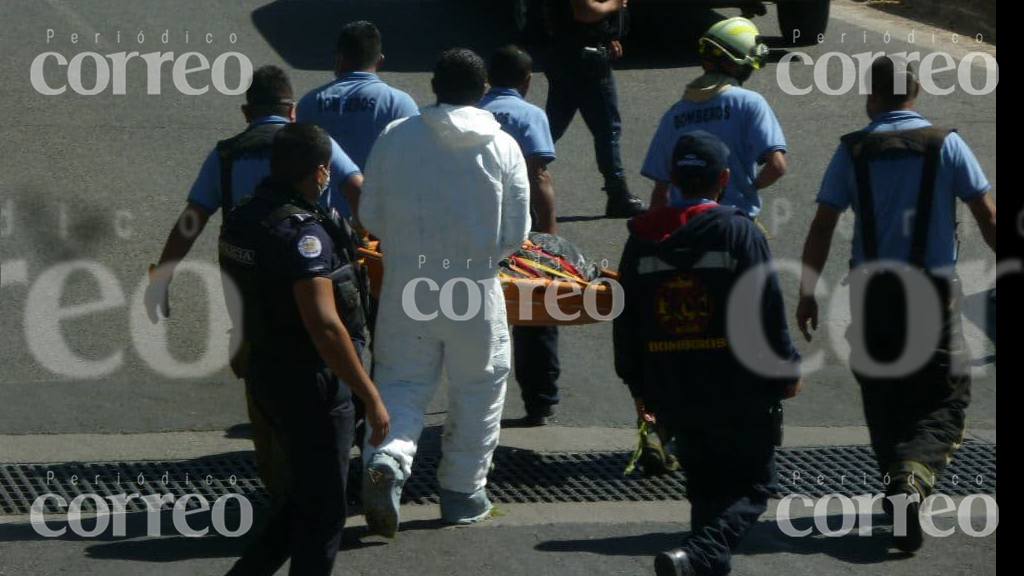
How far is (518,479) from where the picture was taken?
696cm

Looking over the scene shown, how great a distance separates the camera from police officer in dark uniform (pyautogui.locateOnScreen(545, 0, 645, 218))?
411 inches

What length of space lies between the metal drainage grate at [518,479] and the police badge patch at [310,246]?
194 cm

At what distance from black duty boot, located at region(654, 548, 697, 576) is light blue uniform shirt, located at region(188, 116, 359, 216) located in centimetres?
213

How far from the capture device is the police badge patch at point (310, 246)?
16.2 feet

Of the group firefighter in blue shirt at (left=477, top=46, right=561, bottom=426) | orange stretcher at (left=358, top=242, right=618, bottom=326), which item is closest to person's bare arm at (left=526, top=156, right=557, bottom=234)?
firefighter in blue shirt at (left=477, top=46, right=561, bottom=426)

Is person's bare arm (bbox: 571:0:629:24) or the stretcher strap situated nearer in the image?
the stretcher strap

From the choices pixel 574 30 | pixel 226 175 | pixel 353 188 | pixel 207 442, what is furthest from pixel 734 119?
pixel 574 30

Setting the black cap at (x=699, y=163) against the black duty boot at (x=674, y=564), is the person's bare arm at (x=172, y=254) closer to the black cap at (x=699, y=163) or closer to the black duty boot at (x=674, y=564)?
the black cap at (x=699, y=163)

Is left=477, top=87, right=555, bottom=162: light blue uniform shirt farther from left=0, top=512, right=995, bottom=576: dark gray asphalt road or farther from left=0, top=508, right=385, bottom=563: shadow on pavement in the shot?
left=0, top=508, right=385, bottom=563: shadow on pavement

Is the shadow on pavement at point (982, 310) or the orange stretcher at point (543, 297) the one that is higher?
the orange stretcher at point (543, 297)

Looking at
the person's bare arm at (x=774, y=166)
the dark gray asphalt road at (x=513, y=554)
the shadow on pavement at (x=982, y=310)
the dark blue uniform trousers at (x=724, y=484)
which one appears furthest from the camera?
the shadow on pavement at (x=982, y=310)

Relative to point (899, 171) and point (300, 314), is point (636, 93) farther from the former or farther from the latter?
point (300, 314)

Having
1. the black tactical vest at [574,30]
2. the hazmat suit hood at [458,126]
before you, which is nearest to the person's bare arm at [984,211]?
the hazmat suit hood at [458,126]
